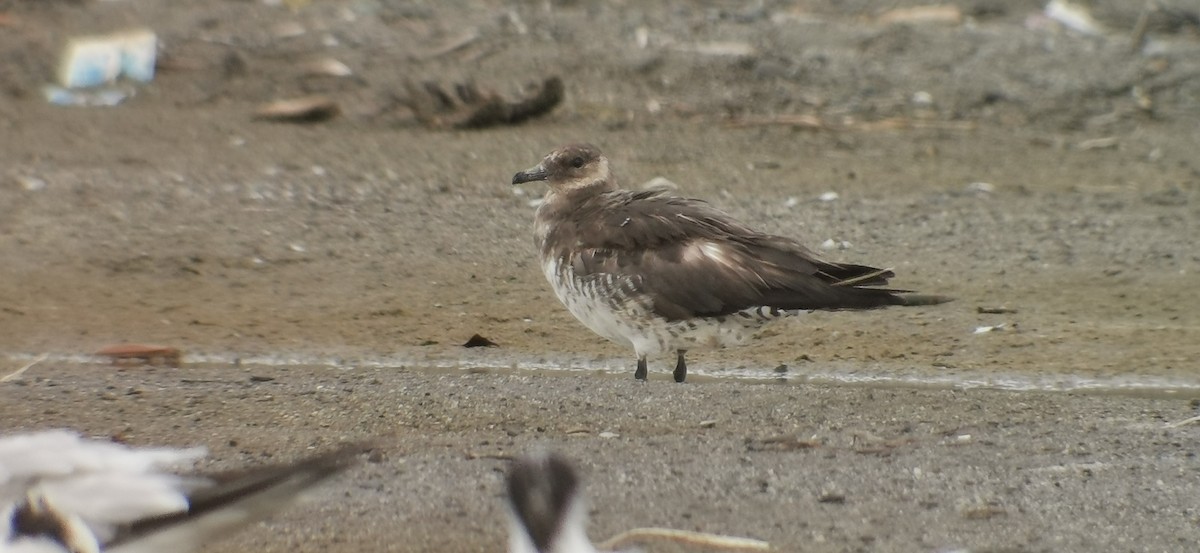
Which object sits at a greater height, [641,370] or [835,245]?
[641,370]

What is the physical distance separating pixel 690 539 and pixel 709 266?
2224 millimetres

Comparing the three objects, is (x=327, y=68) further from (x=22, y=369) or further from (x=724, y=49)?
→ (x=22, y=369)

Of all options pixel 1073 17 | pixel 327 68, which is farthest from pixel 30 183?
pixel 1073 17

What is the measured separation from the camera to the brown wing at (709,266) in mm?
7164

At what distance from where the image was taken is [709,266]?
287 inches

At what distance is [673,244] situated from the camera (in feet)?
24.3

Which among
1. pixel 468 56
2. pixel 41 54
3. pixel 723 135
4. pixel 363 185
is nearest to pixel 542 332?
pixel 363 185

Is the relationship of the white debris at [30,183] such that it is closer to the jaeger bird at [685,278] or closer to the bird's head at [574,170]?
the bird's head at [574,170]

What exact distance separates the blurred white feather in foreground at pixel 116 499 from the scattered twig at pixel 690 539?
52.8 inches

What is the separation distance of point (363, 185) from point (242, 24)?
3318mm

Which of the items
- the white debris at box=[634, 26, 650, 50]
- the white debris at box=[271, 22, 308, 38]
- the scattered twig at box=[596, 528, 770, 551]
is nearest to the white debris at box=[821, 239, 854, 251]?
the white debris at box=[634, 26, 650, 50]

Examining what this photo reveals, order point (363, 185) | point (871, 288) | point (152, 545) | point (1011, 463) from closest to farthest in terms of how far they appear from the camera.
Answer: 1. point (152, 545)
2. point (1011, 463)
3. point (871, 288)
4. point (363, 185)

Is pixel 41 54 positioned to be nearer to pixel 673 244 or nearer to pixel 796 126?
pixel 796 126

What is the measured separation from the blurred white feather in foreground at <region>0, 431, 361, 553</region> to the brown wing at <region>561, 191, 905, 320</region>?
336 cm
